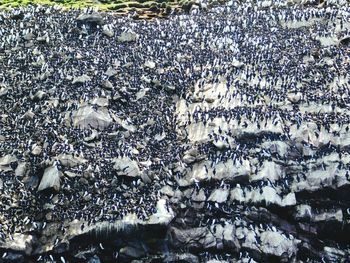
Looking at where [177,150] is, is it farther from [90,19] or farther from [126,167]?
[90,19]

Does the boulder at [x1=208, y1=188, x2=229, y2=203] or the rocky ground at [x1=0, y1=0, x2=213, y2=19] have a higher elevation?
the rocky ground at [x1=0, y1=0, x2=213, y2=19]

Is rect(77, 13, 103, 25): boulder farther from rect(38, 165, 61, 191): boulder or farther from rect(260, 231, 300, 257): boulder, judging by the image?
A: rect(260, 231, 300, 257): boulder

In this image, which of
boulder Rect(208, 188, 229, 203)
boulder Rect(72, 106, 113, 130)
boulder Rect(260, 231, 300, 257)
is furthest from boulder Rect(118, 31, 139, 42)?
boulder Rect(260, 231, 300, 257)

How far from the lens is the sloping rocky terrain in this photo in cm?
4522

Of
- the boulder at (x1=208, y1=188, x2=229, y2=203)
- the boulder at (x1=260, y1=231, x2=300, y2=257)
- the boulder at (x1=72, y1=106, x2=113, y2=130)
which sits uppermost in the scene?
the boulder at (x1=72, y1=106, x2=113, y2=130)

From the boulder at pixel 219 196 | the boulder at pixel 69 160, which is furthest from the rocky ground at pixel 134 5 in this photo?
the boulder at pixel 219 196

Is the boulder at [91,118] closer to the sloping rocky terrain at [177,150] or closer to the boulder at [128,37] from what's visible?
the sloping rocky terrain at [177,150]

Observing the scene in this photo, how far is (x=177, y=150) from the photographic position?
54094mm

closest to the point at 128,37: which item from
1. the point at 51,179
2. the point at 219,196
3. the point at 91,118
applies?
the point at 91,118

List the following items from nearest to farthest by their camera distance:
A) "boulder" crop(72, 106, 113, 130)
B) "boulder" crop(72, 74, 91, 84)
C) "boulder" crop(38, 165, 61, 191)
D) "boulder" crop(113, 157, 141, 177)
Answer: "boulder" crop(38, 165, 61, 191), "boulder" crop(113, 157, 141, 177), "boulder" crop(72, 106, 113, 130), "boulder" crop(72, 74, 91, 84)

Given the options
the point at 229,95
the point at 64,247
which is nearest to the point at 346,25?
the point at 229,95

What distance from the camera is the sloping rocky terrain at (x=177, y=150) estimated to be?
45.2m

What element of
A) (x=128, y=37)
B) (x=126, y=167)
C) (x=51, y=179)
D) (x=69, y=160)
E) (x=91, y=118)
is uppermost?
(x=128, y=37)

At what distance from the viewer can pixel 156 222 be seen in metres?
44.6
